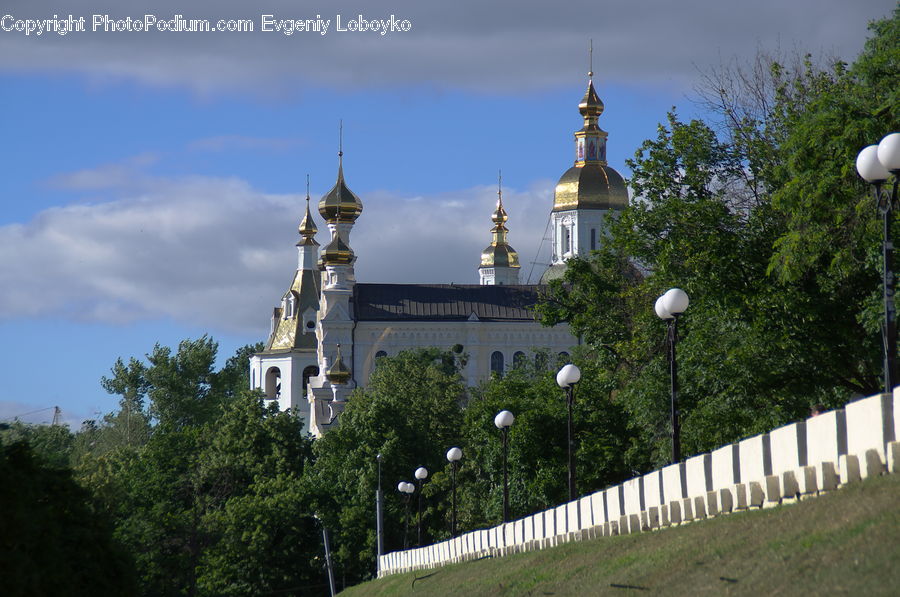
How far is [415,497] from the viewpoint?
59094 mm

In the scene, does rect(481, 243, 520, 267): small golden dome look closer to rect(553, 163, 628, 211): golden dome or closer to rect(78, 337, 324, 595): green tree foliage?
rect(553, 163, 628, 211): golden dome

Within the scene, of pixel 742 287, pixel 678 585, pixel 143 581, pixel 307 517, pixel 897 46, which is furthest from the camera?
pixel 307 517

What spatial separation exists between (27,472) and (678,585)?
485 inches

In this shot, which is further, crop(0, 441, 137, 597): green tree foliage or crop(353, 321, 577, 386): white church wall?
crop(353, 321, 577, 386): white church wall

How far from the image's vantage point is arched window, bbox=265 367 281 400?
11312 centimetres

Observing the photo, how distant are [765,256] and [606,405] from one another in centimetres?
1542

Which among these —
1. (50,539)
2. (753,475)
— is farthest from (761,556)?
(50,539)

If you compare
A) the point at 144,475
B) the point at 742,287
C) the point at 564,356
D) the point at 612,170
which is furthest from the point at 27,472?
the point at 612,170

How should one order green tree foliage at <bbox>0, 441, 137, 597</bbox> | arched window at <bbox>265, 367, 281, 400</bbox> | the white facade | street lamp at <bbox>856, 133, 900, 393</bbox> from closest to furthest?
street lamp at <bbox>856, 133, 900, 393</bbox>
green tree foliage at <bbox>0, 441, 137, 597</bbox>
arched window at <bbox>265, 367, 281, 400</bbox>
the white facade

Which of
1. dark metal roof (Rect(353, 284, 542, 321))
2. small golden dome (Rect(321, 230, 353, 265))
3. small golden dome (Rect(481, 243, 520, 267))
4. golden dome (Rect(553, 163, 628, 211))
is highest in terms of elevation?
golden dome (Rect(553, 163, 628, 211))

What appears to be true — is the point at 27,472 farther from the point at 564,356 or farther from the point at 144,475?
the point at 564,356

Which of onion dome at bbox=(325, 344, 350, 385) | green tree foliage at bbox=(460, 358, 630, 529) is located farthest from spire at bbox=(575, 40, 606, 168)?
green tree foliage at bbox=(460, 358, 630, 529)

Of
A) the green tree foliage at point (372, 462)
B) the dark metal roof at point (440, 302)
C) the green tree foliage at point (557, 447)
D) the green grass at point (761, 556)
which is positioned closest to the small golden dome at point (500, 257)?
the dark metal roof at point (440, 302)

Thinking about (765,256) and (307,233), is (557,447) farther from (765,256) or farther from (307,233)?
(307,233)
